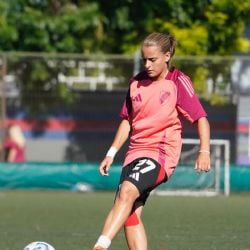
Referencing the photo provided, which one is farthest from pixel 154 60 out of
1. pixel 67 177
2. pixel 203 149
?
pixel 67 177

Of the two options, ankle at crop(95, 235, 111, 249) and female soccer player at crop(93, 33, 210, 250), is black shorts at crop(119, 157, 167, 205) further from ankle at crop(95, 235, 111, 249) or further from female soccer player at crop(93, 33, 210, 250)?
ankle at crop(95, 235, 111, 249)

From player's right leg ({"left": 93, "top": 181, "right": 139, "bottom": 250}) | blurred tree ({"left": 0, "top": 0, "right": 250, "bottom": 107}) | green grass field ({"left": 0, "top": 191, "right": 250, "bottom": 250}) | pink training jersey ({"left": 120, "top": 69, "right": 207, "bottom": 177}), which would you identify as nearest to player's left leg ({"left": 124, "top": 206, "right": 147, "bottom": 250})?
player's right leg ({"left": 93, "top": 181, "right": 139, "bottom": 250})

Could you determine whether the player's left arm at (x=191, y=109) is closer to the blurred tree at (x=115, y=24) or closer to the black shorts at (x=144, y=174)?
the black shorts at (x=144, y=174)

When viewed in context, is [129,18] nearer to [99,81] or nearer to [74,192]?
[99,81]

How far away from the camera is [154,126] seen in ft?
26.2

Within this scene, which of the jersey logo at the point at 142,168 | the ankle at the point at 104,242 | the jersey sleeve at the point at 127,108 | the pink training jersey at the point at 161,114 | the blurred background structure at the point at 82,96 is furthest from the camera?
the blurred background structure at the point at 82,96

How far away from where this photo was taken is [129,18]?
2458 centimetres

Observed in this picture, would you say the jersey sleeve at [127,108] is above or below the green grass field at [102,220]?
above

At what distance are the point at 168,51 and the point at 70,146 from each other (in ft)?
48.8

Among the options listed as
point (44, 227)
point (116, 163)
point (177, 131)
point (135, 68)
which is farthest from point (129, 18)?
point (177, 131)

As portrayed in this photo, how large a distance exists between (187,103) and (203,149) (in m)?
0.36

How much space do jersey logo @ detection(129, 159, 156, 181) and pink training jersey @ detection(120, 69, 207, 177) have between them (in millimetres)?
57

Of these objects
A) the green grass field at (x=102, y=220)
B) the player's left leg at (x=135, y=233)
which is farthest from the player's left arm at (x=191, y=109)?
the green grass field at (x=102, y=220)

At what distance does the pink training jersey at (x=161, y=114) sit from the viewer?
26.2 feet
